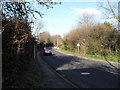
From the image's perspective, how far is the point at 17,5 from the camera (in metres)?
8.70

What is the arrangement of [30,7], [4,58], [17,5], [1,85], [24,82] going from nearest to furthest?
1. [1,85]
2. [4,58]
3. [24,82]
4. [17,5]
5. [30,7]

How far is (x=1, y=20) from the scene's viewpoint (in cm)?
749

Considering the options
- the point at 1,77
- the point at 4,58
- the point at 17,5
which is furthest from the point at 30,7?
the point at 1,77

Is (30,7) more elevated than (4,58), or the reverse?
(30,7)

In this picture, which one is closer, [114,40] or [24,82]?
[24,82]

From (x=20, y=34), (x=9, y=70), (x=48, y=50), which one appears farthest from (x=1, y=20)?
(x=48, y=50)

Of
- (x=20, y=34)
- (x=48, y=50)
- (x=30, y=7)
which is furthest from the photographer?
(x=48, y=50)

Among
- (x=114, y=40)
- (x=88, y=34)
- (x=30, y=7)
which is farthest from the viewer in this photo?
(x=88, y=34)

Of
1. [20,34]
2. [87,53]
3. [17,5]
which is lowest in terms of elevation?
[87,53]

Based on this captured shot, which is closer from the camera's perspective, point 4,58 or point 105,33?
point 4,58

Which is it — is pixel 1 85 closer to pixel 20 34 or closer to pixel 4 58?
pixel 4 58

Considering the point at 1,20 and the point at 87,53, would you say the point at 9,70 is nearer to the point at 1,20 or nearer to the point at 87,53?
the point at 1,20

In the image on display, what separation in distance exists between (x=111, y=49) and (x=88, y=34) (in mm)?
6746

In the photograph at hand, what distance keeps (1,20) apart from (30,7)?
248 centimetres
